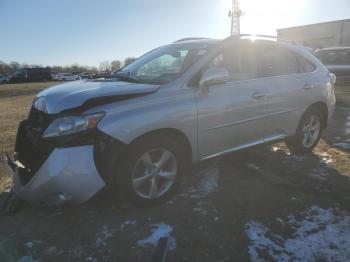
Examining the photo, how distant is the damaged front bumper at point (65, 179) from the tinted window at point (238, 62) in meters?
1.87

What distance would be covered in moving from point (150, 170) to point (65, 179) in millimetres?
858

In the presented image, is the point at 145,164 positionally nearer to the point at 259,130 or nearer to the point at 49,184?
the point at 49,184

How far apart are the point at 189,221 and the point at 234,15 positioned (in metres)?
54.8

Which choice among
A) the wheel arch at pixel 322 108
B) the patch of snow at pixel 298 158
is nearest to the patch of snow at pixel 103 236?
the patch of snow at pixel 298 158

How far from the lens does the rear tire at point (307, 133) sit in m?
5.39

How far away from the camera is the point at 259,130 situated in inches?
183

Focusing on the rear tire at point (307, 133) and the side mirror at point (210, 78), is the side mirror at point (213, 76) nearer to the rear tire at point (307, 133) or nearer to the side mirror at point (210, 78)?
the side mirror at point (210, 78)

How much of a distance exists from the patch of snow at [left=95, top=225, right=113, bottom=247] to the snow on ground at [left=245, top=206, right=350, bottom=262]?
124 cm

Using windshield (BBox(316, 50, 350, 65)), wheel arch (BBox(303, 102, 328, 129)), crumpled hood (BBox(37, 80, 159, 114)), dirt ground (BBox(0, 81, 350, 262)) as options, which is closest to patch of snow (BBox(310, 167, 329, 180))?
dirt ground (BBox(0, 81, 350, 262))

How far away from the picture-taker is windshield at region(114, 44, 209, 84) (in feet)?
13.5

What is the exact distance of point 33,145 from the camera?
342cm

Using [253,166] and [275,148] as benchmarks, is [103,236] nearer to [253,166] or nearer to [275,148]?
[253,166]

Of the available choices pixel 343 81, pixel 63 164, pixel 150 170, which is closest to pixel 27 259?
pixel 63 164

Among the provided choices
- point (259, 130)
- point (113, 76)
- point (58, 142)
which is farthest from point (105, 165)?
point (259, 130)
